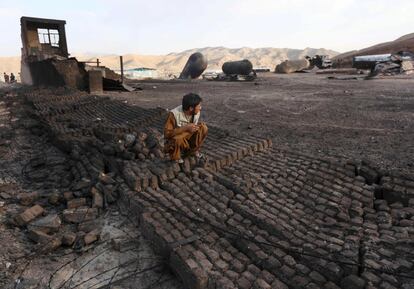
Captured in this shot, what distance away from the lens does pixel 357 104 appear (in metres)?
10.2

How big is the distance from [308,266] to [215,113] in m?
7.38

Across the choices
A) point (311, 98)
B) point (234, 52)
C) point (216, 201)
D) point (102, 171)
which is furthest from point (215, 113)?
point (234, 52)

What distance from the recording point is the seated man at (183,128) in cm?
427

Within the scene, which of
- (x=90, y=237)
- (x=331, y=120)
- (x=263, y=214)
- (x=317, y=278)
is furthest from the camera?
(x=331, y=120)

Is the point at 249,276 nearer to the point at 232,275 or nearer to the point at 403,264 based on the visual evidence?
the point at 232,275

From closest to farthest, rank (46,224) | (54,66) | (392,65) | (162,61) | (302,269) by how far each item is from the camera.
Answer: (302,269)
(46,224)
(54,66)
(392,65)
(162,61)

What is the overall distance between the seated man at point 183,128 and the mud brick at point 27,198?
1776mm

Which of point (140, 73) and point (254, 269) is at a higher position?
point (140, 73)

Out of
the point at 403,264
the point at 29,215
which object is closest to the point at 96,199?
the point at 29,215

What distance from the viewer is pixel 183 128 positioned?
169 inches

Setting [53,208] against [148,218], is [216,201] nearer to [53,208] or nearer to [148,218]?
[148,218]

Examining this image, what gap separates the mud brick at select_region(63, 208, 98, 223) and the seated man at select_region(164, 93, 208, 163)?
4.09 ft

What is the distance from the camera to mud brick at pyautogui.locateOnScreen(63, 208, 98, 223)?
3701 mm

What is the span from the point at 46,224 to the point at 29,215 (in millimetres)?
307
